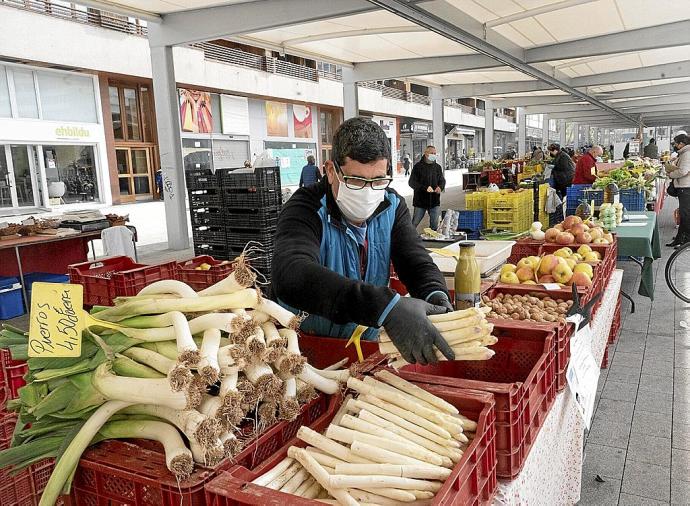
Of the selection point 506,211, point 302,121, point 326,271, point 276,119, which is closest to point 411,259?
point 326,271

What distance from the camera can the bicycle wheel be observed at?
22.1 feet

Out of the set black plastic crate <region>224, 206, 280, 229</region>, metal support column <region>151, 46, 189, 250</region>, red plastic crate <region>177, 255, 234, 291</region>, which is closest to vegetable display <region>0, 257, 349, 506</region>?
red plastic crate <region>177, 255, 234, 291</region>

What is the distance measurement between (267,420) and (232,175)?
268 inches

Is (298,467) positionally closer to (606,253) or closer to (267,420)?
(267,420)

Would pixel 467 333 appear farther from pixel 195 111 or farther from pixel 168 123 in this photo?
pixel 195 111

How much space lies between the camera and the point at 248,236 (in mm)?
8164

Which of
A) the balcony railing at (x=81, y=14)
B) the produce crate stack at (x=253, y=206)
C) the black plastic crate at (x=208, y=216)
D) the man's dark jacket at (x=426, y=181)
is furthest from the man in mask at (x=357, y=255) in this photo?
the balcony railing at (x=81, y=14)

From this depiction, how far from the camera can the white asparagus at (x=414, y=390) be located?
1.65 m

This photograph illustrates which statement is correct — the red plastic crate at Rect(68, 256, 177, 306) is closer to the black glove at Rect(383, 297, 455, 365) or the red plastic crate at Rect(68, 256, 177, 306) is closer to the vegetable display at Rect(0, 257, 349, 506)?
the vegetable display at Rect(0, 257, 349, 506)

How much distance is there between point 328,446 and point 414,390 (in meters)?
0.36

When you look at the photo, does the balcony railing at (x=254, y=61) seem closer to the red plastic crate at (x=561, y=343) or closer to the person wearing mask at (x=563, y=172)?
the person wearing mask at (x=563, y=172)

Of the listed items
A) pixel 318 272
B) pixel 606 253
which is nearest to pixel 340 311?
pixel 318 272

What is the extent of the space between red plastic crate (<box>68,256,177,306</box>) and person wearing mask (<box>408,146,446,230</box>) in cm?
679

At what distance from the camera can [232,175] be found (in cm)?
808
